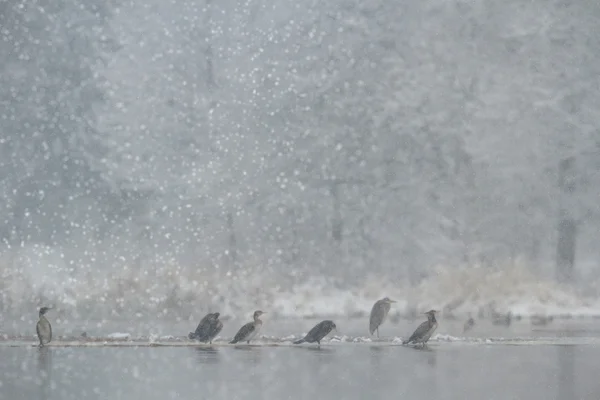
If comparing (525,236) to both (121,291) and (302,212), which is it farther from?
(121,291)

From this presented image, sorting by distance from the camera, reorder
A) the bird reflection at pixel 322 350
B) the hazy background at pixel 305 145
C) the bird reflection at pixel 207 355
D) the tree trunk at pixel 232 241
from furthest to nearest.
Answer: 1. the tree trunk at pixel 232 241
2. the hazy background at pixel 305 145
3. the bird reflection at pixel 322 350
4. the bird reflection at pixel 207 355

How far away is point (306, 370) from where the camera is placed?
1867 cm

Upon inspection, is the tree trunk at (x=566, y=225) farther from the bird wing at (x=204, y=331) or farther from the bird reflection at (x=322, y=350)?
the bird wing at (x=204, y=331)

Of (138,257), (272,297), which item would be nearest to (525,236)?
→ (272,297)

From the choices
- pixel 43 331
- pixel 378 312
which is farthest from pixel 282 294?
pixel 43 331

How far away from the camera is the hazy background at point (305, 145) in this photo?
4044cm

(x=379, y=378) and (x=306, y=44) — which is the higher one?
(x=306, y=44)

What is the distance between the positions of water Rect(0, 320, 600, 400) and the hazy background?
16056 millimetres

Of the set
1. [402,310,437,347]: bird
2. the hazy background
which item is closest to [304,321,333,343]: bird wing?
[402,310,437,347]: bird

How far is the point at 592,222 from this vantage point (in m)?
42.3

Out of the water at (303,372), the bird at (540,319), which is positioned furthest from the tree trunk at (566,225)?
the water at (303,372)

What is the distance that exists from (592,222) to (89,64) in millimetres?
16740

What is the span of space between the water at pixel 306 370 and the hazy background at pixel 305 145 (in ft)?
52.7

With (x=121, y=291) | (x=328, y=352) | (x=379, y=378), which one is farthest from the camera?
(x=121, y=291)
